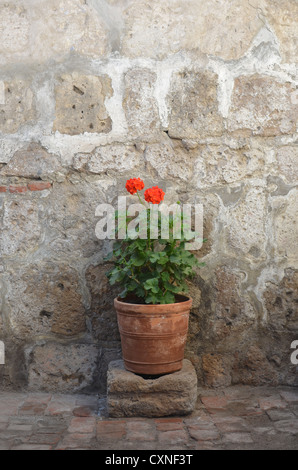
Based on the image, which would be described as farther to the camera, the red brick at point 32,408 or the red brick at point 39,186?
the red brick at point 39,186

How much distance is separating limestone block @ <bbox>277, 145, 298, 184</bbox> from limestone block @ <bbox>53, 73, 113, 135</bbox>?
973mm

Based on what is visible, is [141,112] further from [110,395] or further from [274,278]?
[110,395]

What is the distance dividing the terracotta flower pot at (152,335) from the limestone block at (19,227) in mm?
662

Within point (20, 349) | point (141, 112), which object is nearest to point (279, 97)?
point (141, 112)

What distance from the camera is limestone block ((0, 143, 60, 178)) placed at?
2.86 metres

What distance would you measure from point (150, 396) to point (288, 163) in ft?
4.81

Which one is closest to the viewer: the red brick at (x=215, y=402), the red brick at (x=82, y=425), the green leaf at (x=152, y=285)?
the red brick at (x=82, y=425)

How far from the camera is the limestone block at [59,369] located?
285 cm

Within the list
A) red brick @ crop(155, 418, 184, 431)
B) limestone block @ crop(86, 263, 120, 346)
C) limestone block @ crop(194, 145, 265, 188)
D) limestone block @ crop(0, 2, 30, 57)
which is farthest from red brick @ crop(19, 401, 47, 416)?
limestone block @ crop(0, 2, 30, 57)

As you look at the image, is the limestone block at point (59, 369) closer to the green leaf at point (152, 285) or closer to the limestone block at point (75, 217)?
the limestone block at point (75, 217)

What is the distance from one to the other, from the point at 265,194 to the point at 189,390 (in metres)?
1.15

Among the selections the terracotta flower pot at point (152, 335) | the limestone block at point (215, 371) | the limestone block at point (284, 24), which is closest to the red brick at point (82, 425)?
the terracotta flower pot at point (152, 335)

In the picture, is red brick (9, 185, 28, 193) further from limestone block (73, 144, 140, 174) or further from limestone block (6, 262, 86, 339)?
limestone block (6, 262, 86, 339)
